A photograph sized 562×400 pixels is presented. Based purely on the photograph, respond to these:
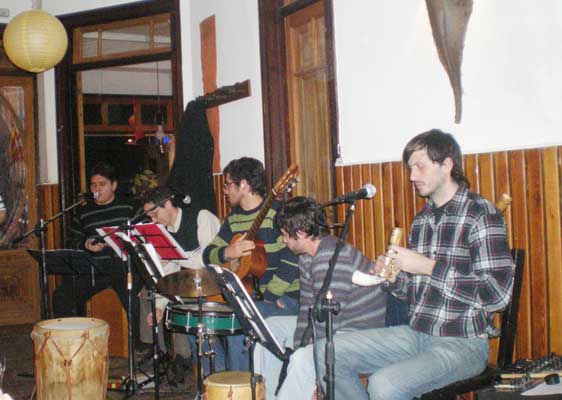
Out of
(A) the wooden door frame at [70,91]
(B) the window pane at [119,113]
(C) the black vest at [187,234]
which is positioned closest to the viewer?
(C) the black vest at [187,234]

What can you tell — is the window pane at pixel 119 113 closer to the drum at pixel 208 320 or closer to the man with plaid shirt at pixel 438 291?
the drum at pixel 208 320

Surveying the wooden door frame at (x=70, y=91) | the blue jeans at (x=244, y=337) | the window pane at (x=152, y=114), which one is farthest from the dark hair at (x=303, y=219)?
the window pane at (x=152, y=114)

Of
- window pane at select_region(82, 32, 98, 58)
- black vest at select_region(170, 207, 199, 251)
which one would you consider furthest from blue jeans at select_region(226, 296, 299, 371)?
window pane at select_region(82, 32, 98, 58)

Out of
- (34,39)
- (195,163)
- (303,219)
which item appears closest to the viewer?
(303,219)

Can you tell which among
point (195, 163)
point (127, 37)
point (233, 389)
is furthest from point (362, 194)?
point (127, 37)

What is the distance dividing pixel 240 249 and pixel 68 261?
1.64 metres

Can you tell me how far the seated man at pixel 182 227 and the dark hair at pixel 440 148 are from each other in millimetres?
2276

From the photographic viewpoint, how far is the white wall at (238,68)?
531cm

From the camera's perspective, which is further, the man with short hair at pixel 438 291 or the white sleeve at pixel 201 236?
the white sleeve at pixel 201 236

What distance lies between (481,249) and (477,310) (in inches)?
10.5

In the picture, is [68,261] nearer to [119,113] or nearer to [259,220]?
[259,220]

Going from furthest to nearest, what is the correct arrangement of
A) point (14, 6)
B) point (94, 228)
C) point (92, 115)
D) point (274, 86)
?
point (92, 115), point (14, 6), point (94, 228), point (274, 86)

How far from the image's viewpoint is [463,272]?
2852 mm

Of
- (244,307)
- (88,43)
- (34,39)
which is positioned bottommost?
(244,307)
